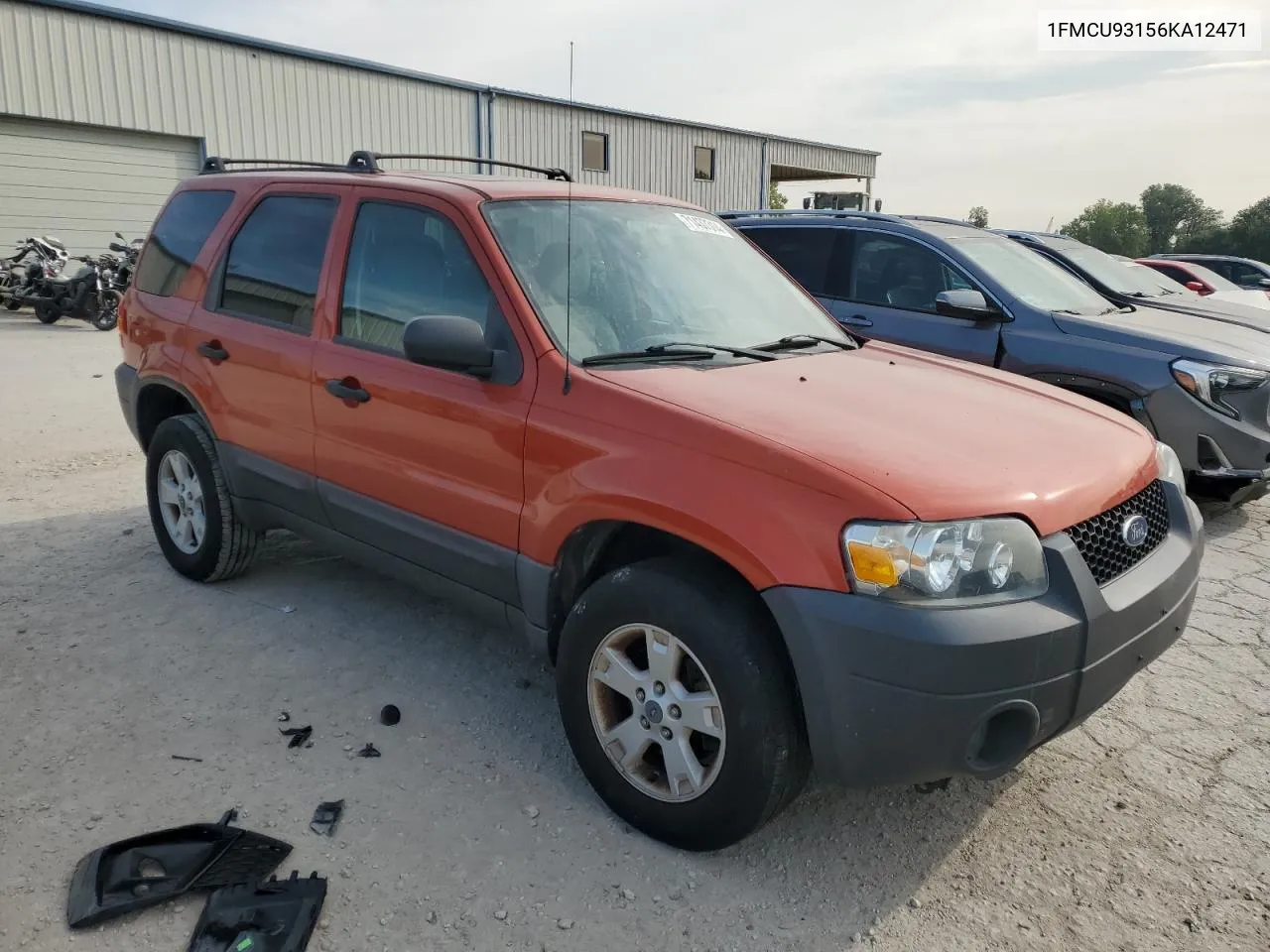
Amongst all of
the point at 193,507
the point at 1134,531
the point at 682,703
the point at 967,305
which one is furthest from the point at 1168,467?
the point at 193,507

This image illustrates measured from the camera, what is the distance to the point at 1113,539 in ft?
8.79

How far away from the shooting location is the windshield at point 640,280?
3.16 meters

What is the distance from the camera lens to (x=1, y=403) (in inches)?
344

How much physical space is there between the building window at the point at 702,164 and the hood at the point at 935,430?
26.7 meters

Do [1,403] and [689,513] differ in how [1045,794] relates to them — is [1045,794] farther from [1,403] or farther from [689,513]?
[1,403]

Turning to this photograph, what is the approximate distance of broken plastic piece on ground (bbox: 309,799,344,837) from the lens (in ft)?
9.12

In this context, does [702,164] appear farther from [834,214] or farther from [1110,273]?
[834,214]

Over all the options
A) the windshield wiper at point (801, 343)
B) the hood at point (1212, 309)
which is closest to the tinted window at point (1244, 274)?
the hood at point (1212, 309)

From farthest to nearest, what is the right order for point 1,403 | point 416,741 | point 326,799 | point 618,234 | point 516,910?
point 1,403
point 618,234
point 416,741
point 326,799
point 516,910

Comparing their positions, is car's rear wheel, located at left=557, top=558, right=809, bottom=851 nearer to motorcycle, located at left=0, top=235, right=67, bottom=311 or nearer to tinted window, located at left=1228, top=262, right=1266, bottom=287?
motorcycle, located at left=0, top=235, right=67, bottom=311

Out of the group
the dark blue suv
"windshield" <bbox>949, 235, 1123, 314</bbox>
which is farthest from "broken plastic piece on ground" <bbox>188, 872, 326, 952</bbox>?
"windshield" <bbox>949, 235, 1123, 314</bbox>

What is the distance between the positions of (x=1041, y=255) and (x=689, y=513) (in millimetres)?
6024

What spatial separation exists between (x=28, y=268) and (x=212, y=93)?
5.17 m

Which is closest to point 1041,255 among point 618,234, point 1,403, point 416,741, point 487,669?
point 618,234
